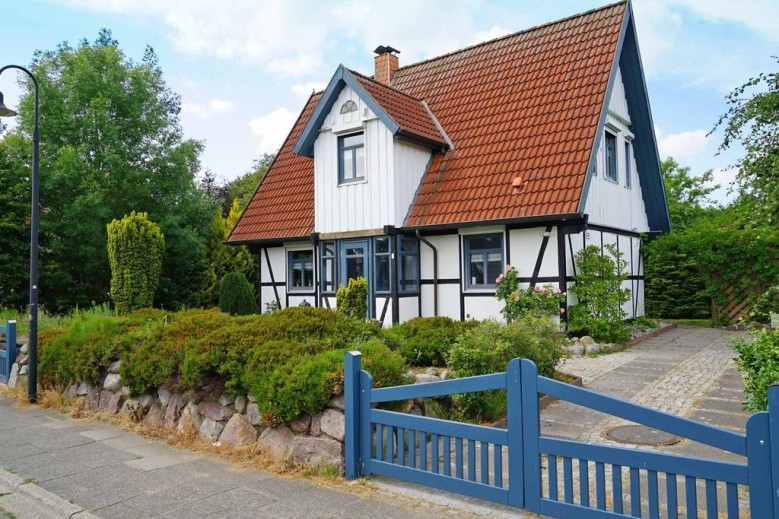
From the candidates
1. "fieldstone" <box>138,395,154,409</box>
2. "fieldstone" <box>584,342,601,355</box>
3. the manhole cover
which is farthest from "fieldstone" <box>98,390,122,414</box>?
"fieldstone" <box>584,342,601,355</box>

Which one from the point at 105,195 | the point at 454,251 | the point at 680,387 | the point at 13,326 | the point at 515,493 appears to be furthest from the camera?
the point at 105,195

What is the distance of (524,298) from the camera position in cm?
1188

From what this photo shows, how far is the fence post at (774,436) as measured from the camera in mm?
2953

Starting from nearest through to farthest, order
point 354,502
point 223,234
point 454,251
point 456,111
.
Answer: point 354,502
point 454,251
point 456,111
point 223,234

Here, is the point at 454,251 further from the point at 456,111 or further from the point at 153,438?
the point at 153,438

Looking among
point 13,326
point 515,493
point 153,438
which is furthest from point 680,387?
point 13,326

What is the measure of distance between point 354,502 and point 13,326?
7.70 meters

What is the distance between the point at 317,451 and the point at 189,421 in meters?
1.89

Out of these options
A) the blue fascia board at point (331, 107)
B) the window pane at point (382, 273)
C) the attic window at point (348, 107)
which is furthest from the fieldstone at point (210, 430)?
the attic window at point (348, 107)

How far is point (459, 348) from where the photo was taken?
255 inches

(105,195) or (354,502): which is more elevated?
(105,195)

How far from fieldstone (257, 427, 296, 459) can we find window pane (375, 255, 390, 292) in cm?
883

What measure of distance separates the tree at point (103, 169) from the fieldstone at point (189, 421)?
48.9 feet

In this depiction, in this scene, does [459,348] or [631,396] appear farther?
[631,396]
